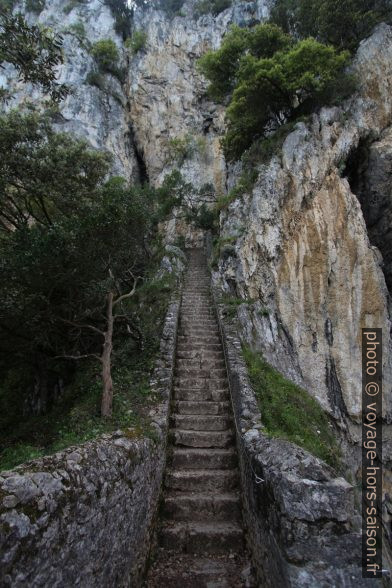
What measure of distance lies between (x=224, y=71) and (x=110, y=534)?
71.8 ft

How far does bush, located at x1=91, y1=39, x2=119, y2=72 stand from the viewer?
30547mm

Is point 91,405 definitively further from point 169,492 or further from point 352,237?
point 352,237

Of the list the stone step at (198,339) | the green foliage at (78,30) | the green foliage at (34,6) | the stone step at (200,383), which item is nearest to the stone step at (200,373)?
the stone step at (200,383)

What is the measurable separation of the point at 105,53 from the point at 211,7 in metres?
12.7

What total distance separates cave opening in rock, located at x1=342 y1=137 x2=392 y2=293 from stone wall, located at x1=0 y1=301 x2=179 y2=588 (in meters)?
15.1

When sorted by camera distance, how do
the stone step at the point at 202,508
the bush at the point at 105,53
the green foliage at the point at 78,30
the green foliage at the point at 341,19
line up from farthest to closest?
the bush at the point at 105,53 < the green foliage at the point at 78,30 < the green foliage at the point at 341,19 < the stone step at the point at 202,508

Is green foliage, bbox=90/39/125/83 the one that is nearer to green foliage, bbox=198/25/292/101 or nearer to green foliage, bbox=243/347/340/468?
green foliage, bbox=198/25/292/101

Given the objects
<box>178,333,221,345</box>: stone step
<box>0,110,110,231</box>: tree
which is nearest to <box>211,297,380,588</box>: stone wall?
<box>178,333,221,345</box>: stone step

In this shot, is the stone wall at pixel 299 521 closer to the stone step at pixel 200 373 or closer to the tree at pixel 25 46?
the stone step at pixel 200 373

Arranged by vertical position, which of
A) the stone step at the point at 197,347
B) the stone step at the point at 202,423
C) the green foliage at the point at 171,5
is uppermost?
the green foliage at the point at 171,5

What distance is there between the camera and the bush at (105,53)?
30.5m

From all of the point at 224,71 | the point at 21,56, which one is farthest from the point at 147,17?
the point at 21,56

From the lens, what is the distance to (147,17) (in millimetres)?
34750

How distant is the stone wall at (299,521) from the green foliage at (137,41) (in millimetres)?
38341
